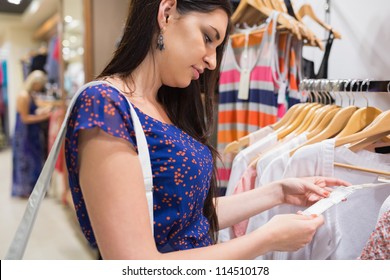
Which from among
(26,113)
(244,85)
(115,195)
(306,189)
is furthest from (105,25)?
(115,195)

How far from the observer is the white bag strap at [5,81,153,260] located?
55 cm

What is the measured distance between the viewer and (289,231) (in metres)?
0.67

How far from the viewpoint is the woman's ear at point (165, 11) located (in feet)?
2.19

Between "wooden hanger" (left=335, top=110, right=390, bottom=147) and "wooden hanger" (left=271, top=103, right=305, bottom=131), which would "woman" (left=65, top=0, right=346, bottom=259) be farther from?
"wooden hanger" (left=271, top=103, right=305, bottom=131)

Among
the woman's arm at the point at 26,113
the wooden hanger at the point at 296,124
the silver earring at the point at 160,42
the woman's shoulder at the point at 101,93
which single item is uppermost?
the silver earring at the point at 160,42

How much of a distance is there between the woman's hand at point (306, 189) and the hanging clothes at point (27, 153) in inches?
126

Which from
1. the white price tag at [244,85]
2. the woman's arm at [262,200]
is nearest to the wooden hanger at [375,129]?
the woman's arm at [262,200]

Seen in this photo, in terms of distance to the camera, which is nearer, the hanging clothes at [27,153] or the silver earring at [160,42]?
the silver earring at [160,42]

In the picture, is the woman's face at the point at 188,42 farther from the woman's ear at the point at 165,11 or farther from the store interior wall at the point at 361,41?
the store interior wall at the point at 361,41

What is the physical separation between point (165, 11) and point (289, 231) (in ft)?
1.46

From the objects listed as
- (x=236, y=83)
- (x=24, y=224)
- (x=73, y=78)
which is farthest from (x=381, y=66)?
(x=73, y=78)

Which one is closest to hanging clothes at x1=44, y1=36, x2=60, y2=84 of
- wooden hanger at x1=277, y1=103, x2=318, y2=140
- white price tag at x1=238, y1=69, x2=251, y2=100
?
white price tag at x1=238, y1=69, x2=251, y2=100

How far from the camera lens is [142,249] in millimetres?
576

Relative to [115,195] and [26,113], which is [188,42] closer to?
[115,195]
